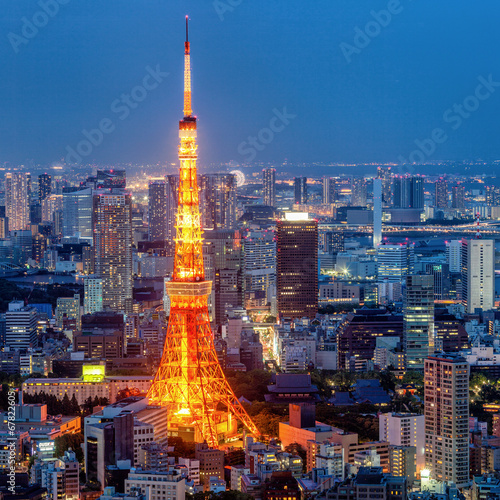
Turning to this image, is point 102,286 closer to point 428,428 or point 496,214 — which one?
point 428,428

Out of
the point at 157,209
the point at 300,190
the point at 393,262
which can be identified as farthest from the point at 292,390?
the point at 300,190

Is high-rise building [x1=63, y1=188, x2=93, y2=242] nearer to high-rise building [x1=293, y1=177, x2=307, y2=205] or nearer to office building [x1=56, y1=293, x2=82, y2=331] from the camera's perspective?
high-rise building [x1=293, y1=177, x2=307, y2=205]

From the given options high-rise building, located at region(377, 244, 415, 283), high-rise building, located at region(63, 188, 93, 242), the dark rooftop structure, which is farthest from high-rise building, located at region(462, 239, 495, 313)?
high-rise building, located at region(63, 188, 93, 242)

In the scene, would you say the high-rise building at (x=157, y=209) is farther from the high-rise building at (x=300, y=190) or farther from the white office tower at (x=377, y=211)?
the high-rise building at (x=300, y=190)

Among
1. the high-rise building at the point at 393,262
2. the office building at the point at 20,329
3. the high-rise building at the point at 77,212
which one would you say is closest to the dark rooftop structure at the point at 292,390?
the office building at the point at 20,329

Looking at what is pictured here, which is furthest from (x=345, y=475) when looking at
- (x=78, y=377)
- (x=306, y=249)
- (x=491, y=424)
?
(x=306, y=249)

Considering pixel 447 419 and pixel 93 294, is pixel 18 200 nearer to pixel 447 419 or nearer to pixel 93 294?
pixel 93 294
